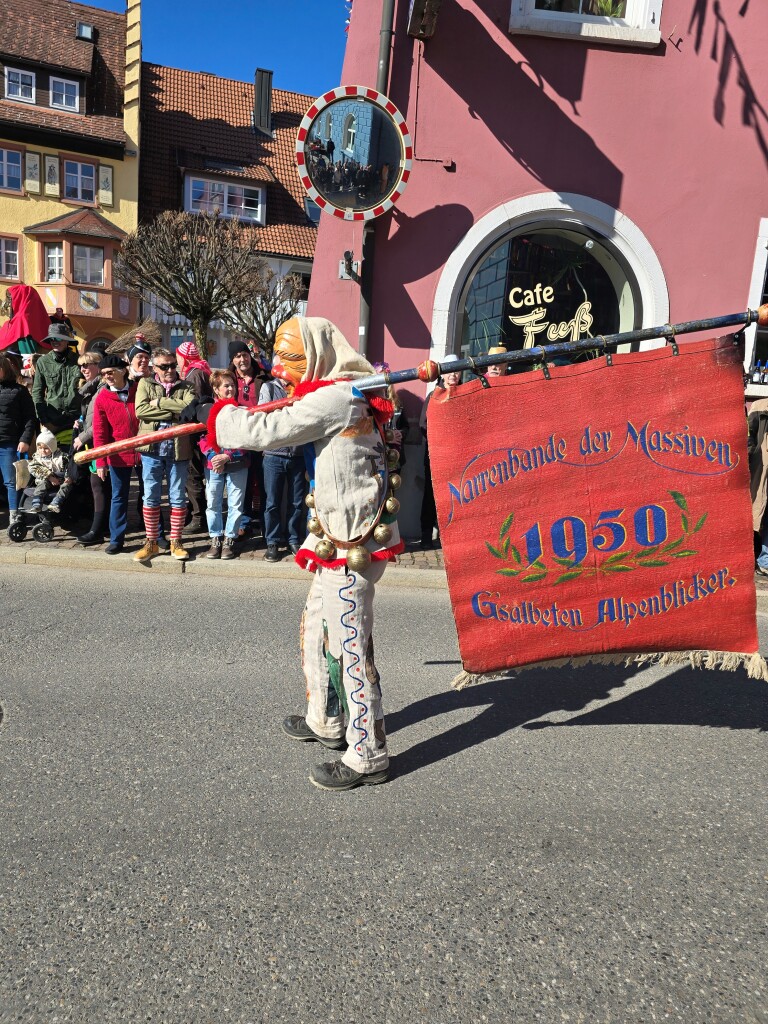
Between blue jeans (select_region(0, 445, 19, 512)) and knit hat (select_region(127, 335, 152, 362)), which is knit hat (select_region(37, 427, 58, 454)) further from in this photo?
knit hat (select_region(127, 335, 152, 362))

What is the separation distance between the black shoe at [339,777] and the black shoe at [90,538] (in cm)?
491

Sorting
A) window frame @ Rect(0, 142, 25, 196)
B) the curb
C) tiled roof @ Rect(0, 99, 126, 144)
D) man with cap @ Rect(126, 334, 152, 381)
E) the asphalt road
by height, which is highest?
tiled roof @ Rect(0, 99, 126, 144)

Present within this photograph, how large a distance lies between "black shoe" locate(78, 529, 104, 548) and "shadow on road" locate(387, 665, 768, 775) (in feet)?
14.8

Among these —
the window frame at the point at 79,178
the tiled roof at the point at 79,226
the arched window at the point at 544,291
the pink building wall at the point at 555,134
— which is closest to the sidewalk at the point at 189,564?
the pink building wall at the point at 555,134

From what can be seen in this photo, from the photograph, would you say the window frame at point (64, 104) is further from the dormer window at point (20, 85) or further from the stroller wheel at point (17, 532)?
the stroller wheel at point (17, 532)

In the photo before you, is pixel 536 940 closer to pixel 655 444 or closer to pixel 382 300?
pixel 655 444

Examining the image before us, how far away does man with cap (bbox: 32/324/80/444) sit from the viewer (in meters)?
7.96

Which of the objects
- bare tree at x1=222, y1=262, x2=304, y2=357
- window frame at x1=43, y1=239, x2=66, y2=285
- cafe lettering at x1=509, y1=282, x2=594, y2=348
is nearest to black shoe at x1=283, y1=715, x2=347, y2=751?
cafe lettering at x1=509, y1=282, x2=594, y2=348

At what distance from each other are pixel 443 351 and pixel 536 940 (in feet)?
23.4

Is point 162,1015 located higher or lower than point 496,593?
lower

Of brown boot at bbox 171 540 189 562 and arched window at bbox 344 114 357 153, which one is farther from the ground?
arched window at bbox 344 114 357 153

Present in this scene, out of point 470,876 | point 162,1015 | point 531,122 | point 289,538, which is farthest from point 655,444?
point 531,122

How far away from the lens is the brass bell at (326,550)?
3.18 meters

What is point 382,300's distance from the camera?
860 centimetres
